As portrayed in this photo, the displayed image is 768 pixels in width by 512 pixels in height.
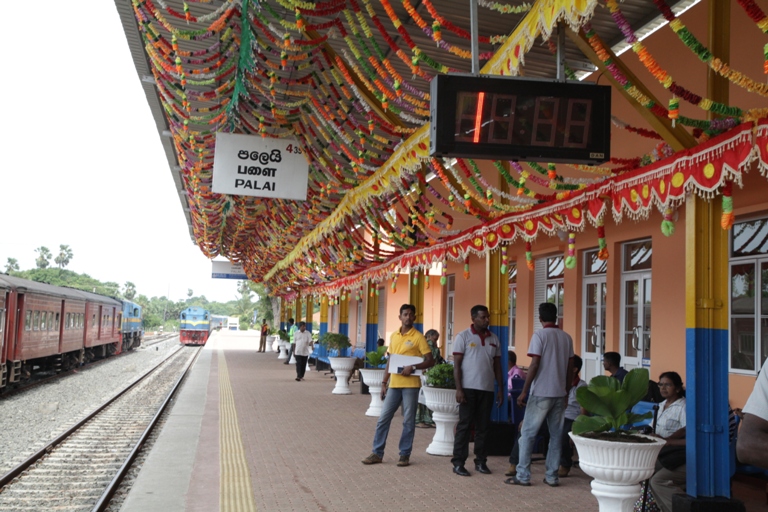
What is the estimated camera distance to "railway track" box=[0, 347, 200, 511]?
7434 mm

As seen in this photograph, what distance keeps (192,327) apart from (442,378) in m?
40.4

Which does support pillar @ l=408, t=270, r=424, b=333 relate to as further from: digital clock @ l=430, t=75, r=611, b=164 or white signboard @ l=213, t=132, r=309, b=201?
digital clock @ l=430, t=75, r=611, b=164

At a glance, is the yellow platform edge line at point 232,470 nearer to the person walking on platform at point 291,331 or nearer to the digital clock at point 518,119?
the digital clock at point 518,119

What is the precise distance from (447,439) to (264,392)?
8145mm

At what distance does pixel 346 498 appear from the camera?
6.43 meters

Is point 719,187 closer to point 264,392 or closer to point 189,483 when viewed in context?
point 189,483

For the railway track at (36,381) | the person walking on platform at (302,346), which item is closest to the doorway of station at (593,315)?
the person walking on platform at (302,346)

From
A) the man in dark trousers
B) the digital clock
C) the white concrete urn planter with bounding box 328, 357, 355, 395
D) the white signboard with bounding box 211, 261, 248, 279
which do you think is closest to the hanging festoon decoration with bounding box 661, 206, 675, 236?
the digital clock

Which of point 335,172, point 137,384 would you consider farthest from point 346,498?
point 137,384

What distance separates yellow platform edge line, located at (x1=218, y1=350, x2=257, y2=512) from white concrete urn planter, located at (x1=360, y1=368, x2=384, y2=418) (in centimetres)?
213

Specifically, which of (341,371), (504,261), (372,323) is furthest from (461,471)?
(372,323)

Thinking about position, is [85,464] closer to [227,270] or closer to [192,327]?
[227,270]

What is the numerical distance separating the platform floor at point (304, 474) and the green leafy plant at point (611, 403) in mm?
1363

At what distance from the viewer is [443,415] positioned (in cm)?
851
